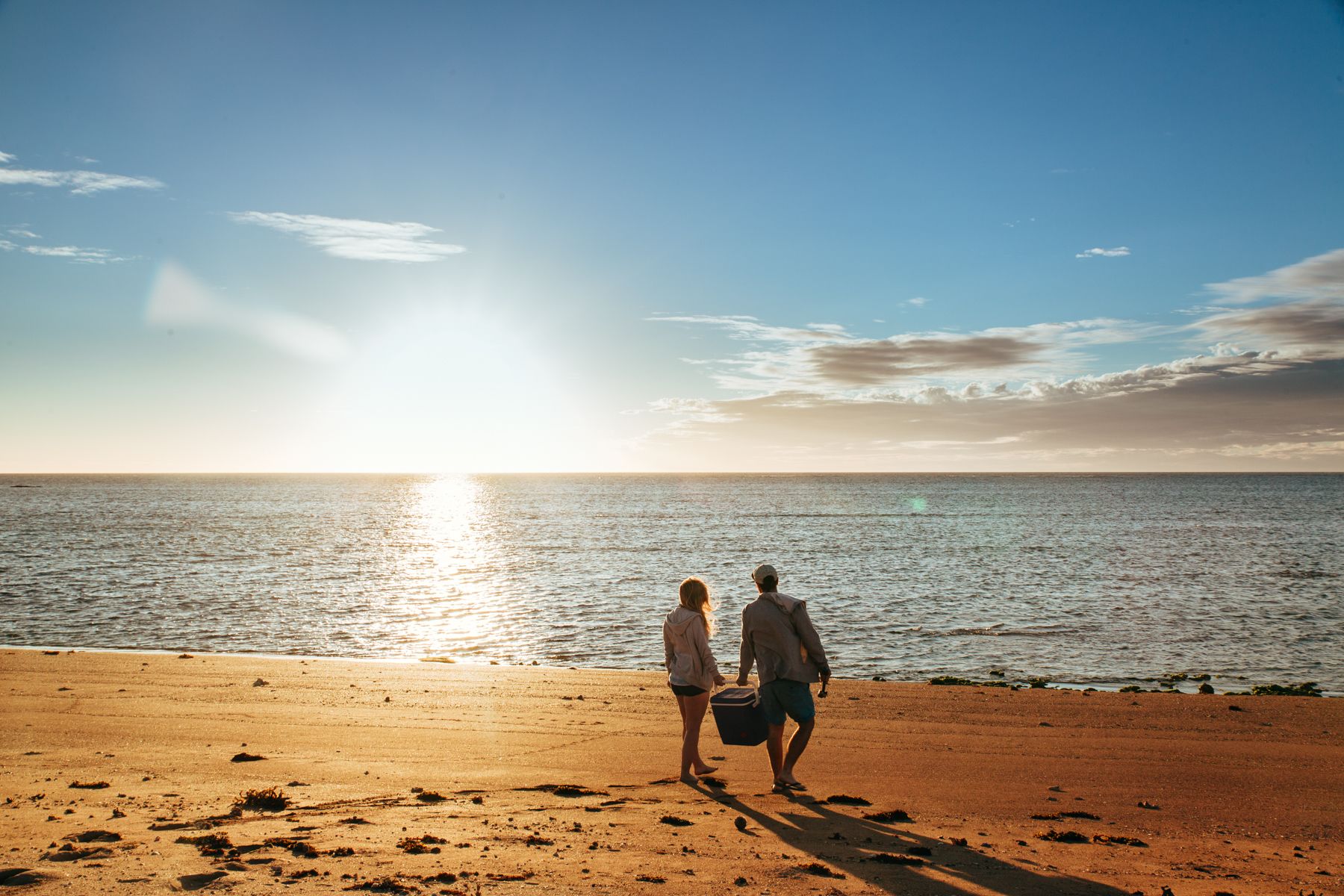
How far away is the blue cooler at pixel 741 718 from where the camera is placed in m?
8.60

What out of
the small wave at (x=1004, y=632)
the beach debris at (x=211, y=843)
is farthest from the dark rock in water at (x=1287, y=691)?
the beach debris at (x=211, y=843)

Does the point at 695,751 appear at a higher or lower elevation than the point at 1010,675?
higher

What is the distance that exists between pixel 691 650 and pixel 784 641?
1.03 meters

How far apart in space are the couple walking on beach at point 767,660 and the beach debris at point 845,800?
1.24ft

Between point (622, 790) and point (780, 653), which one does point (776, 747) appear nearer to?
point (780, 653)

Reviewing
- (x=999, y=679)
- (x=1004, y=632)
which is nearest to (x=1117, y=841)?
(x=999, y=679)

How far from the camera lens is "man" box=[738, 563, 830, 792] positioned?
8422 millimetres

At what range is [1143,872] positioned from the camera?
6.64 m

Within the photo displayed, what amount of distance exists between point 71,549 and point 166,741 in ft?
154

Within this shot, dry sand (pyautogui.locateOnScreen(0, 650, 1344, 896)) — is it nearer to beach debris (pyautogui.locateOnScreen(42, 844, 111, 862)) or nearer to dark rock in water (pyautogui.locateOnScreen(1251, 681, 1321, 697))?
beach debris (pyautogui.locateOnScreen(42, 844, 111, 862))

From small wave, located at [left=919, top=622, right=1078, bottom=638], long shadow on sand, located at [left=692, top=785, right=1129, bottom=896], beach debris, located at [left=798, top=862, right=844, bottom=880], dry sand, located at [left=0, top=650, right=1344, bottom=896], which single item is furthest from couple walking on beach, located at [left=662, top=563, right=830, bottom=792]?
small wave, located at [left=919, top=622, right=1078, bottom=638]

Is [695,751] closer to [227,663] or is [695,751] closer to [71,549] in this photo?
[227,663]

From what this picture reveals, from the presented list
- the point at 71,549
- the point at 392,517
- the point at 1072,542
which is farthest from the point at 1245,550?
the point at 392,517

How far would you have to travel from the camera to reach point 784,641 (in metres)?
8.41
